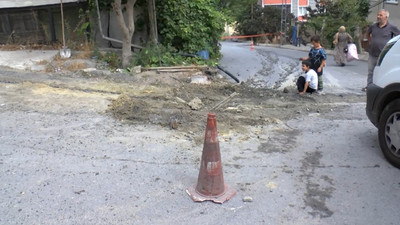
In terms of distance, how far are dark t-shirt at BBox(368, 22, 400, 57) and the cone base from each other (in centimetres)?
Answer: 553

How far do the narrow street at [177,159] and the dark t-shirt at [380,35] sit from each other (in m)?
1.13

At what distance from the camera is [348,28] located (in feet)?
79.1

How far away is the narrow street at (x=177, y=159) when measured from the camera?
3.41 meters

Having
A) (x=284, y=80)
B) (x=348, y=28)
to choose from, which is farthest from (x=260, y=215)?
(x=348, y=28)

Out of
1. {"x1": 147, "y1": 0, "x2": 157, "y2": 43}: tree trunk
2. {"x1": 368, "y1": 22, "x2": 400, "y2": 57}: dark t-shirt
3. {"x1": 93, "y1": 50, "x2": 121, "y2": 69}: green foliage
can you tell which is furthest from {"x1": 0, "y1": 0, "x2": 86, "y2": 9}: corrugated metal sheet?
{"x1": 368, "y1": 22, "x2": 400, "y2": 57}: dark t-shirt

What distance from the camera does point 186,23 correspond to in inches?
508

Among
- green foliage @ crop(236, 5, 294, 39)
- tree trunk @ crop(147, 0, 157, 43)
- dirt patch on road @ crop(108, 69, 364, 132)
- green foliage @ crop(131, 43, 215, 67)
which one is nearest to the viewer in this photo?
dirt patch on road @ crop(108, 69, 364, 132)

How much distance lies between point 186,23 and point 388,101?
366 inches

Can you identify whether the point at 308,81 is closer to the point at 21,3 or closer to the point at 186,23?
the point at 186,23

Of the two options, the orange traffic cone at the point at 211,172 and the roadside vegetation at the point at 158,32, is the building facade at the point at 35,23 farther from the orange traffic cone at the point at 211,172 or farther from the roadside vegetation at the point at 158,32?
the orange traffic cone at the point at 211,172

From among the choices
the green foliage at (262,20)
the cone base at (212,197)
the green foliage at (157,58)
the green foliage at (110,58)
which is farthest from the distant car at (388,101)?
the green foliage at (262,20)

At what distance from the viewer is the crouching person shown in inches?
318

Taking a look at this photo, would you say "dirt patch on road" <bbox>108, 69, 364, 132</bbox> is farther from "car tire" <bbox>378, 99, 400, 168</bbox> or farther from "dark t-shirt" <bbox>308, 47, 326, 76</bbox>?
"car tire" <bbox>378, 99, 400, 168</bbox>

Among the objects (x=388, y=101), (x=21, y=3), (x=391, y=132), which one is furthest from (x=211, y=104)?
(x=21, y=3)
